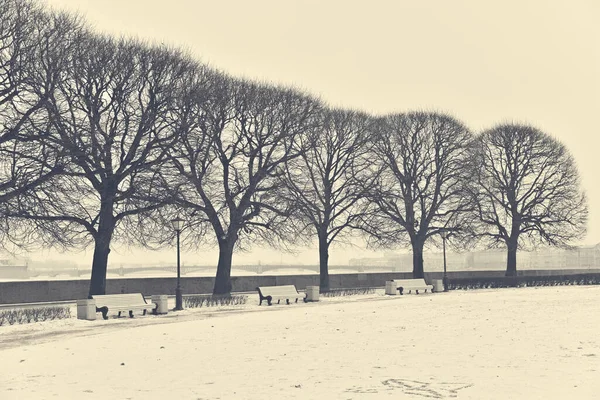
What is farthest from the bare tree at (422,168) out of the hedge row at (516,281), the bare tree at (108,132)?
the bare tree at (108,132)

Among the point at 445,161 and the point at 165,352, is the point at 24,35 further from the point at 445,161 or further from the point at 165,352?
the point at 445,161

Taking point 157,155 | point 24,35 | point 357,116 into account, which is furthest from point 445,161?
point 24,35

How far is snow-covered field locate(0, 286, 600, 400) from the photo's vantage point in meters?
11.6

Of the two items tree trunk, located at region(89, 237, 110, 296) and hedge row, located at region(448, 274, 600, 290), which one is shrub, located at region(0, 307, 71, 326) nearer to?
tree trunk, located at region(89, 237, 110, 296)

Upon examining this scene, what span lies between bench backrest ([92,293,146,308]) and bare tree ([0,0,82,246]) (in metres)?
4.50

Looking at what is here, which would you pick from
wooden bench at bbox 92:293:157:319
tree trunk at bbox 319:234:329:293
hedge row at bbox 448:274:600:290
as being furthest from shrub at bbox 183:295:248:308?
hedge row at bbox 448:274:600:290

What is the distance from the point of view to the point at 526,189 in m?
61.1

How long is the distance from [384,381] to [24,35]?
2208cm

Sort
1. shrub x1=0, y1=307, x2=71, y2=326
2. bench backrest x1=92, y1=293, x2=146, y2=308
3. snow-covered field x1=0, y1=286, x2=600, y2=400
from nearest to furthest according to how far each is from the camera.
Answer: snow-covered field x1=0, y1=286, x2=600, y2=400 → shrub x1=0, y1=307, x2=71, y2=326 → bench backrest x1=92, y1=293, x2=146, y2=308

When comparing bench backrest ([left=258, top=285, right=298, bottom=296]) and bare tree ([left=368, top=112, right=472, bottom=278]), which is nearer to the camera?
bench backrest ([left=258, top=285, right=298, bottom=296])

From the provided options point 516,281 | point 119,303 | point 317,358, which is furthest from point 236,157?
point 317,358

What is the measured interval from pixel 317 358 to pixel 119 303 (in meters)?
Answer: 14.9

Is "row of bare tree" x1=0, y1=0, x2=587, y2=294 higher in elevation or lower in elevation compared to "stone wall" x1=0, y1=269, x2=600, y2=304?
higher

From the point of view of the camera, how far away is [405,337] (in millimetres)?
17891
